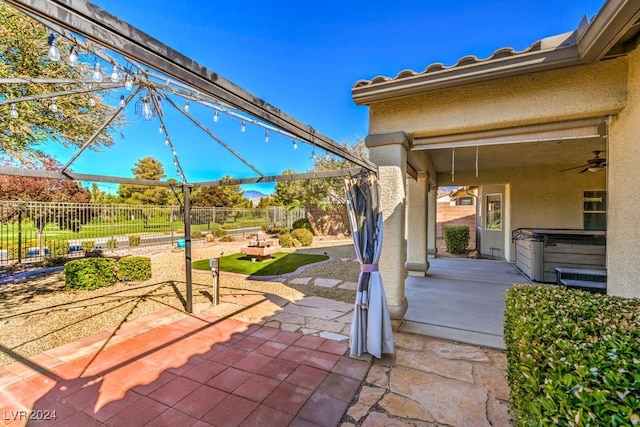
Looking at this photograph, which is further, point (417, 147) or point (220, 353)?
point (417, 147)

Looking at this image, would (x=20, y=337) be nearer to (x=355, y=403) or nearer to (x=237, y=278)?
(x=237, y=278)

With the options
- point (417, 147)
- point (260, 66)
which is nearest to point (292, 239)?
point (260, 66)

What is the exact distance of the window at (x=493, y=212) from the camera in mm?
11735

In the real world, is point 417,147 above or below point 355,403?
above

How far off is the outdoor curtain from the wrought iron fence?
577cm

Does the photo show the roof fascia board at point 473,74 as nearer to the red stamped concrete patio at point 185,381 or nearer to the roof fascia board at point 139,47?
the roof fascia board at point 139,47

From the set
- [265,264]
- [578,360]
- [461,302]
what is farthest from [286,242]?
[578,360]

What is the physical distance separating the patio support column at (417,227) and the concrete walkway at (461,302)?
396 millimetres

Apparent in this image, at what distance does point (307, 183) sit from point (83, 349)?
66.4 feet

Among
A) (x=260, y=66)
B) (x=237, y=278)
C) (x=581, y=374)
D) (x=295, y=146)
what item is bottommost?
(x=237, y=278)

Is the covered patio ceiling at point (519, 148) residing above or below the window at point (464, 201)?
above

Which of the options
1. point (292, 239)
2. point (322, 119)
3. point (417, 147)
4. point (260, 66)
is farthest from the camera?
point (322, 119)

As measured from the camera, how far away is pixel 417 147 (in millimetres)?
5043

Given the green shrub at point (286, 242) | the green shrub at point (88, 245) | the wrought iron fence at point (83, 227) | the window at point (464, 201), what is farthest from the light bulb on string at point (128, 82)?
the window at point (464, 201)
